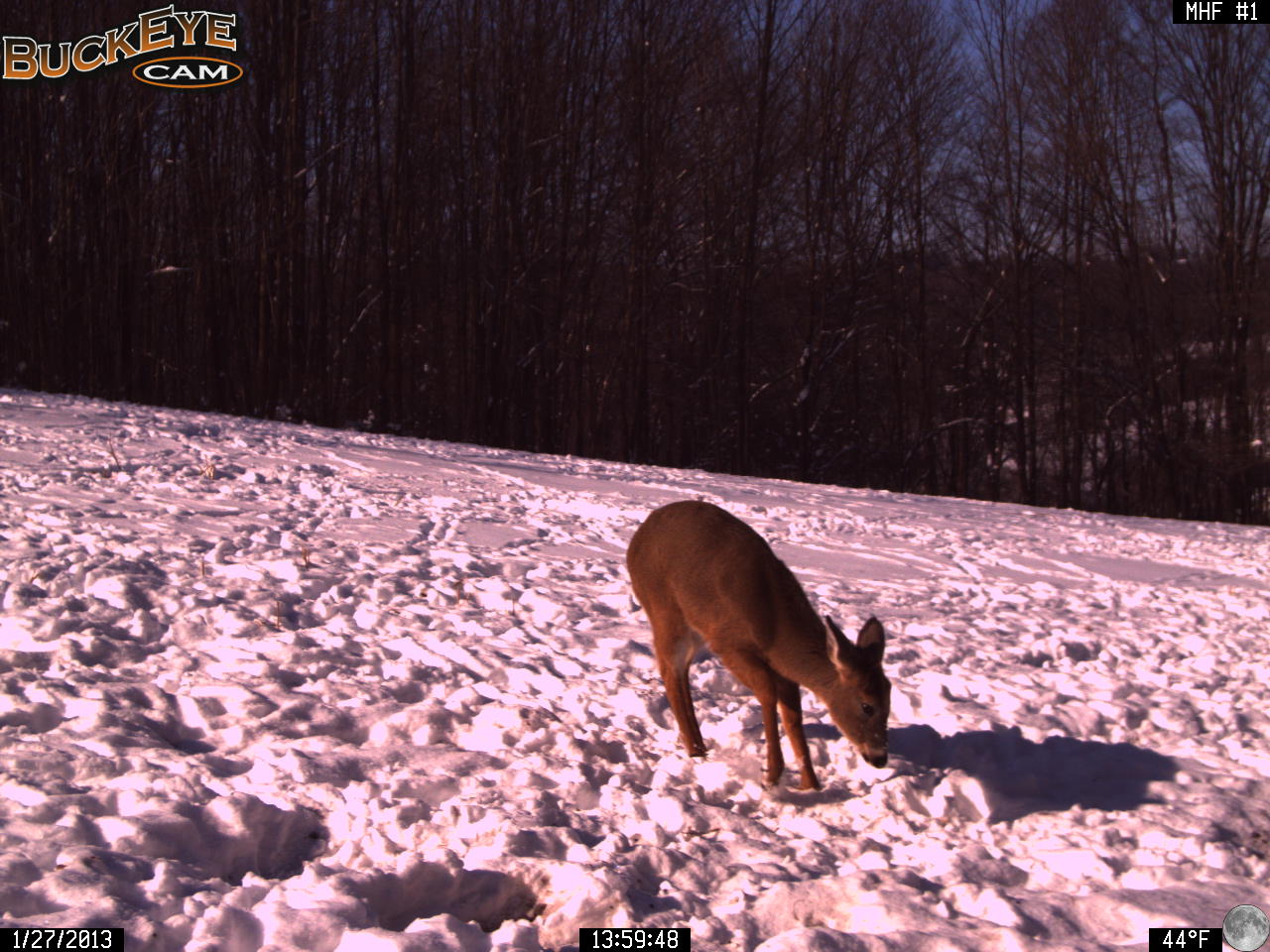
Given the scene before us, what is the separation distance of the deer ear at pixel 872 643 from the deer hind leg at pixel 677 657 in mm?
851

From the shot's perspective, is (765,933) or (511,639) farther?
(511,639)

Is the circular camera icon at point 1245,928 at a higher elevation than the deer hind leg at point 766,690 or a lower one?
lower

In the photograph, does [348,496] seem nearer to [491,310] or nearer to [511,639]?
[511,639]

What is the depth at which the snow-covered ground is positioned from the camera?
3.29m

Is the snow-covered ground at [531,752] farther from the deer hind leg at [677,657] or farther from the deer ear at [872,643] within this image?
the deer ear at [872,643]

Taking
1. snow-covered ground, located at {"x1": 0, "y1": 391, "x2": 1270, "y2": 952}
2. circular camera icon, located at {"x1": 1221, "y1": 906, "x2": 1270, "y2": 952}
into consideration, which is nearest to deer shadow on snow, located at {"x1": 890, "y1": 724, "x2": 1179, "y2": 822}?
snow-covered ground, located at {"x1": 0, "y1": 391, "x2": 1270, "y2": 952}

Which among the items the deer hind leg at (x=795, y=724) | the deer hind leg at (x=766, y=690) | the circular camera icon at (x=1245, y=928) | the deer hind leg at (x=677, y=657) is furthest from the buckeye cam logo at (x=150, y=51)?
the circular camera icon at (x=1245, y=928)

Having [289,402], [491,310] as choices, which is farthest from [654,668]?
[491,310]

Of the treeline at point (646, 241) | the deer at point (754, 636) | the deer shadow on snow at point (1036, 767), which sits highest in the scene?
the treeline at point (646, 241)

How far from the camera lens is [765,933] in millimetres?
3275

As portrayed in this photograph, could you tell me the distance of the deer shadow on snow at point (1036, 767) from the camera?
440 cm

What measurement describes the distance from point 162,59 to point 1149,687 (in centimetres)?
2010

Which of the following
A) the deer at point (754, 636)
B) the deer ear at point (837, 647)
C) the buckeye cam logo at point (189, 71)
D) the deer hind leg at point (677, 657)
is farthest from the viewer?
the buckeye cam logo at point (189, 71)

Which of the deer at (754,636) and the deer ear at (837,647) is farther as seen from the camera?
the deer at (754,636)
